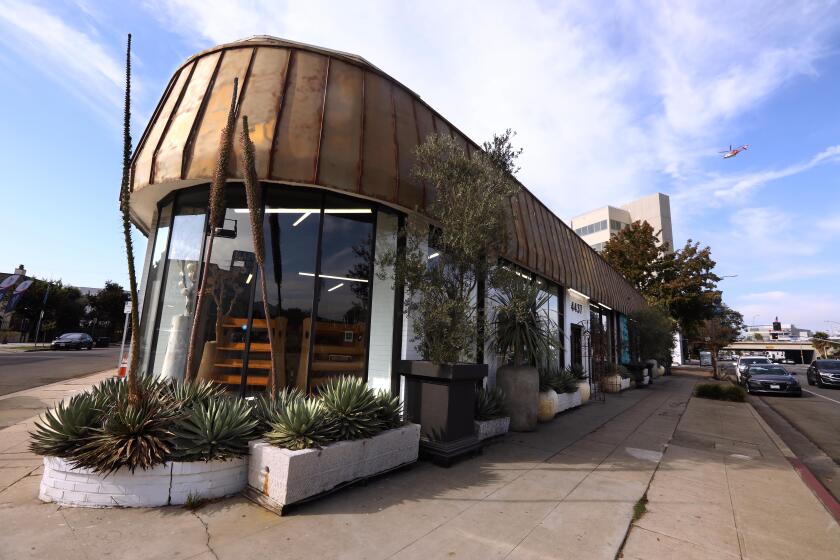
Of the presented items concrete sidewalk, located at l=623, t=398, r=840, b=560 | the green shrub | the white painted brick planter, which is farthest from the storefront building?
the green shrub

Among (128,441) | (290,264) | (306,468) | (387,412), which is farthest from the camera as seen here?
(290,264)

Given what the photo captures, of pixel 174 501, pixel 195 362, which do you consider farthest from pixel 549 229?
pixel 174 501

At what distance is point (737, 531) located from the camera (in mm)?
3998

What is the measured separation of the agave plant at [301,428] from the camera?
4.27 meters

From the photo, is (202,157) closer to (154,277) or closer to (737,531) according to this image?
(154,277)

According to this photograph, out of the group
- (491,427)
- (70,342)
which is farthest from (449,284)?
(70,342)

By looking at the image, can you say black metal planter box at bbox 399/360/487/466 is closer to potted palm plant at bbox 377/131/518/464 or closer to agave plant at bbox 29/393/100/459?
potted palm plant at bbox 377/131/518/464

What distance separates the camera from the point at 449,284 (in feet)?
21.3

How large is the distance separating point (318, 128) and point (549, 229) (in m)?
9.09

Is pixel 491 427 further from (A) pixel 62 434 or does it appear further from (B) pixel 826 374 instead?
(B) pixel 826 374

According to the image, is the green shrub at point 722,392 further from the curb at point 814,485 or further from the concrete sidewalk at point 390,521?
the concrete sidewalk at point 390,521

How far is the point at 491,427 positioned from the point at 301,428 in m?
4.33

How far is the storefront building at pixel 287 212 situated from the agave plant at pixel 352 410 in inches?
63.6

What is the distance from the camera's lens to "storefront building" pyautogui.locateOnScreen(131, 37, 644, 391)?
20.1 ft
